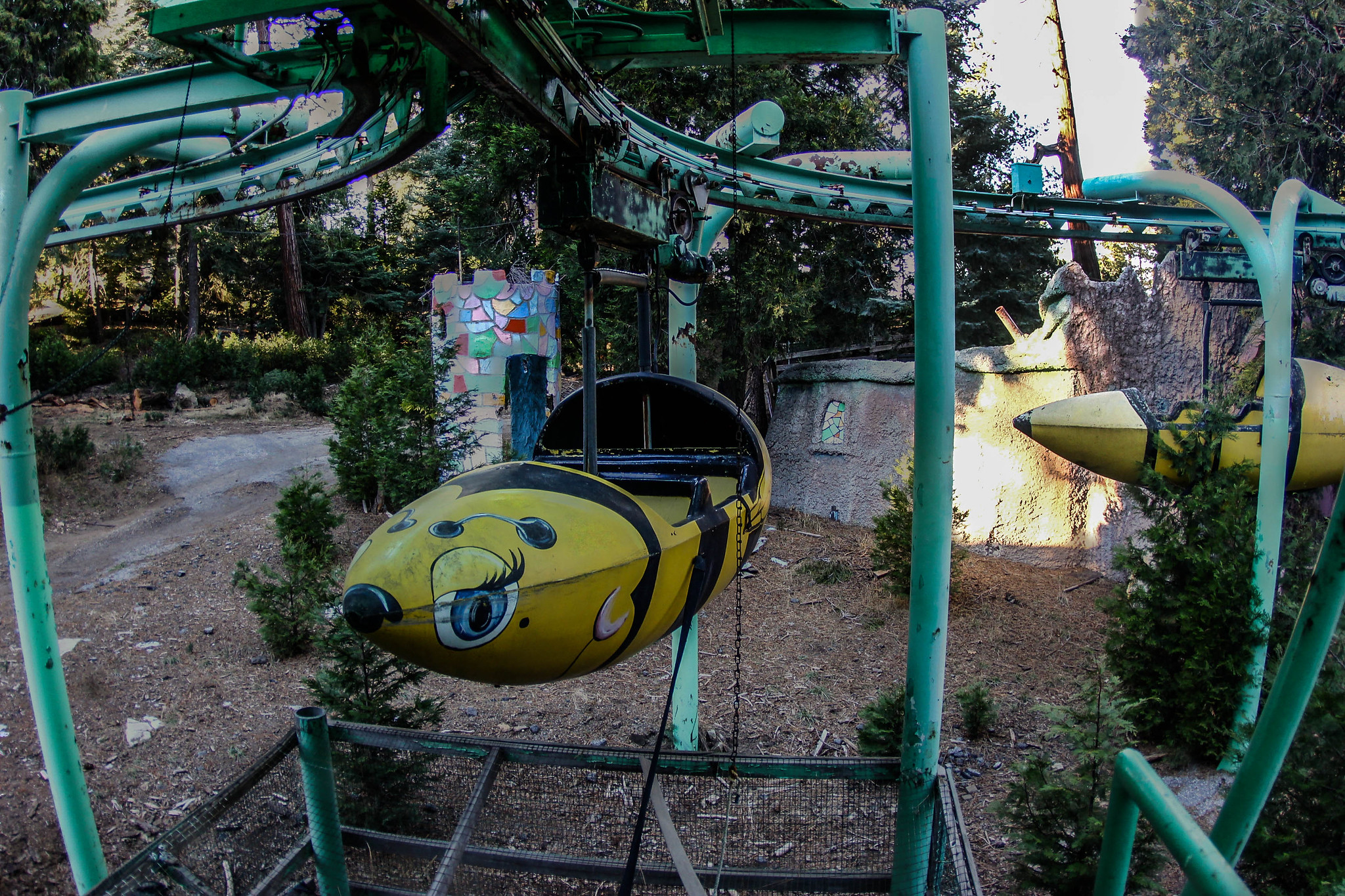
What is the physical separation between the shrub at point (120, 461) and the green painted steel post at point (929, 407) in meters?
10.7

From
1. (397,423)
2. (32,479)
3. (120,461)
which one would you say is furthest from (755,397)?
(32,479)

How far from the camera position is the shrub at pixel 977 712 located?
18.4 feet

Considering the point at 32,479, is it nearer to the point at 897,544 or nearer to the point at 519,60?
the point at 519,60

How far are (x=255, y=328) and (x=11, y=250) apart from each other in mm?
22965

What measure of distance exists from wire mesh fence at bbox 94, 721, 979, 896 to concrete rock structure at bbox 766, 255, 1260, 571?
202 inches

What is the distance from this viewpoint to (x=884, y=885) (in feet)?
11.2

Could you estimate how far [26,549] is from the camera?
360 cm

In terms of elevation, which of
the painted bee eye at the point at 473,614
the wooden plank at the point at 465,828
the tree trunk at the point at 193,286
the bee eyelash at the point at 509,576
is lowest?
the wooden plank at the point at 465,828

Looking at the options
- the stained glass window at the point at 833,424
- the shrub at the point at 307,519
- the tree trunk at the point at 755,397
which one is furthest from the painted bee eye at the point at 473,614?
the tree trunk at the point at 755,397

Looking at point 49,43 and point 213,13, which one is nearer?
point 213,13

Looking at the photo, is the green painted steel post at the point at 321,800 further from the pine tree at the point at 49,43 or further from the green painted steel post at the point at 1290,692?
the pine tree at the point at 49,43

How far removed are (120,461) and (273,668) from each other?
248 inches

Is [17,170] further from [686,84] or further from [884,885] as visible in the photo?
[686,84]

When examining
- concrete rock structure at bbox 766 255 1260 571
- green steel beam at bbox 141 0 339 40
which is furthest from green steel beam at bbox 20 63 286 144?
concrete rock structure at bbox 766 255 1260 571
